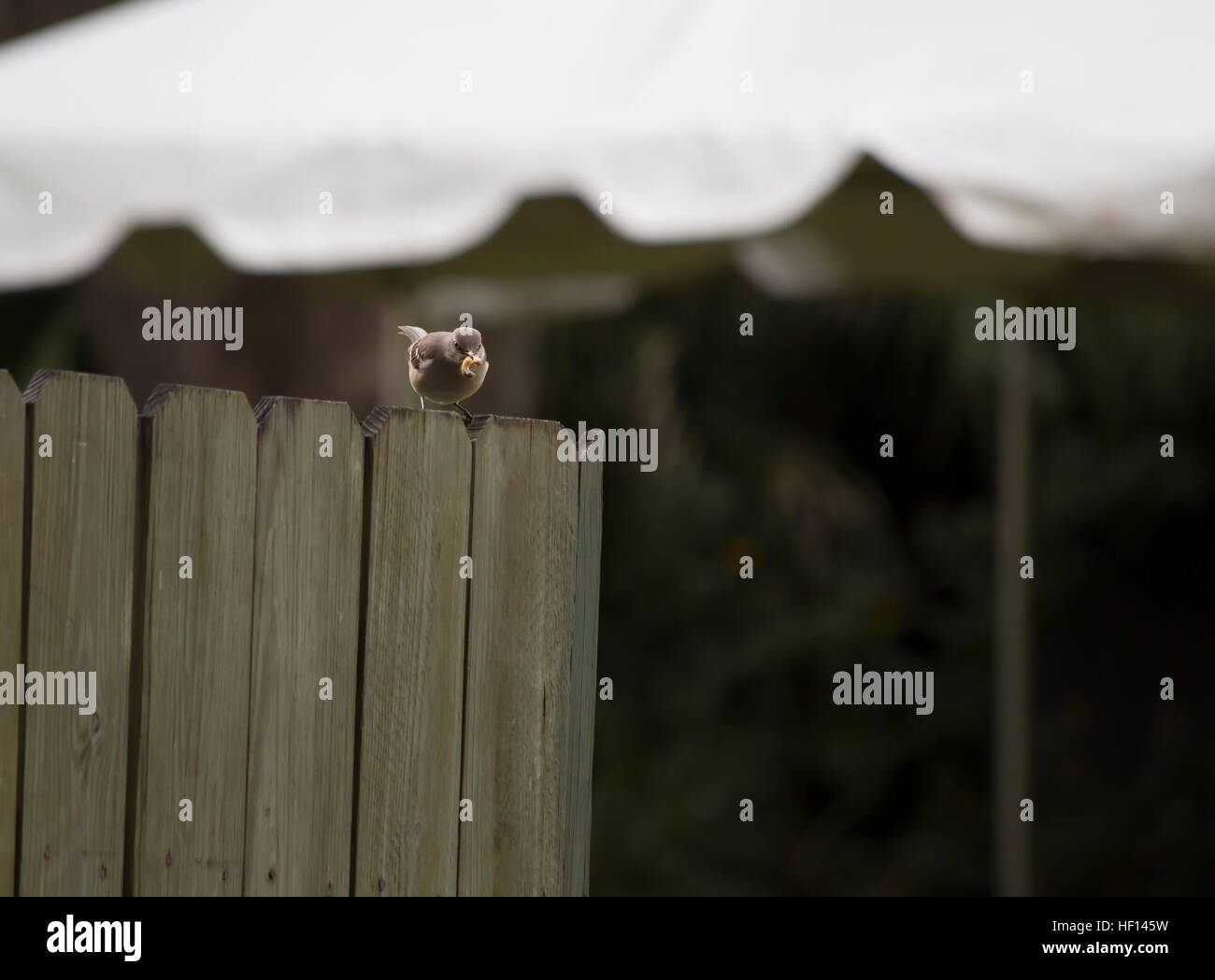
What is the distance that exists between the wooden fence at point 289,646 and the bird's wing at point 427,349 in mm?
151

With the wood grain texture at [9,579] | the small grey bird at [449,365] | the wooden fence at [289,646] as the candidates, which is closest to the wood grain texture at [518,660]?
the wooden fence at [289,646]

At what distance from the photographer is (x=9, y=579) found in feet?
4.95

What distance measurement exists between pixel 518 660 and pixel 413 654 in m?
0.17

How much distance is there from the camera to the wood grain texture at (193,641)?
1.60 m

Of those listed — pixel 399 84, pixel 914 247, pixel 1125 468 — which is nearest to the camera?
pixel 399 84

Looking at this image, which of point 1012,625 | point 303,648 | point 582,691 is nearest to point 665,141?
point 582,691

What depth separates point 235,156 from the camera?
10.1 feet

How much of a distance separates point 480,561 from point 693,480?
15.2ft

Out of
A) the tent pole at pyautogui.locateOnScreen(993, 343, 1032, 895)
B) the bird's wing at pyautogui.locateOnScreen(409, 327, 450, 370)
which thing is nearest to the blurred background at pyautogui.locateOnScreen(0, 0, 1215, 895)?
the tent pole at pyautogui.locateOnScreen(993, 343, 1032, 895)

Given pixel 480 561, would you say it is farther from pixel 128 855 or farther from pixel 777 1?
pixel 777 1

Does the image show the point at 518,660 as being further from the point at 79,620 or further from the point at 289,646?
the point at 79,620

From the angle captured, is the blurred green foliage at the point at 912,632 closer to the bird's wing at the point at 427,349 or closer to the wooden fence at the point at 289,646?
the wooden fence at the point at 289,646

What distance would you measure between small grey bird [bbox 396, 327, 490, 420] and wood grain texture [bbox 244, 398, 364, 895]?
0.25 meters

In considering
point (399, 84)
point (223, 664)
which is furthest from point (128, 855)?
point (399, 84)
